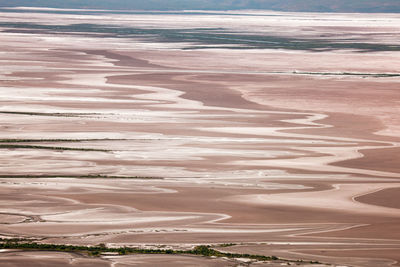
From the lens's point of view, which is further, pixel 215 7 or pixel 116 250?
pixel 215 7

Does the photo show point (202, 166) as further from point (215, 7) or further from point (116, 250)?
point (215, 7)

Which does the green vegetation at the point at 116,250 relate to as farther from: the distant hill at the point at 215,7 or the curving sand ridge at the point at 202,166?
the distant hill at the point at 215,7

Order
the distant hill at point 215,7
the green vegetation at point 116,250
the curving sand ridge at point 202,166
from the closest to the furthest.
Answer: the green vegetation at point 116,250, the curving sand ridge at point 202,166, the distant hill at point 215,7

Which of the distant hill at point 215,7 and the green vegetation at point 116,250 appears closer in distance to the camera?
the green vegetation at point 116,250

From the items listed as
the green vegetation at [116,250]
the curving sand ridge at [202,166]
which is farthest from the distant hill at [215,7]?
the green vegetation at [116,250]

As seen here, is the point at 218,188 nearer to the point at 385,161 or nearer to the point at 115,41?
the point at 385,161

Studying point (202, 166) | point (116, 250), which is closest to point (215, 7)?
point (202, 166)

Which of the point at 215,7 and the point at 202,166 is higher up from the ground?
the point at 215,7

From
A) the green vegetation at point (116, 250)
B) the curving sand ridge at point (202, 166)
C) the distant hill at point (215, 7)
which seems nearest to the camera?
the green vegetation at point (116, 250)

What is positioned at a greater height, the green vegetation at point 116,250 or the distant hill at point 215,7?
the distant hill at point 215,7
